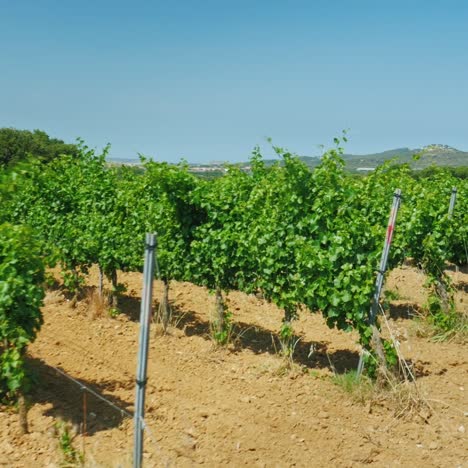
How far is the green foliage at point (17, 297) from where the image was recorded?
13.5ft

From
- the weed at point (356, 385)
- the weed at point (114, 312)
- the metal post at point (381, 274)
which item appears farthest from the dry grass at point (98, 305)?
the metal post at point (381, 274)

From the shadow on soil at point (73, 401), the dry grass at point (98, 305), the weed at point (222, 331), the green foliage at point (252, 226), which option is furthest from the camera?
the dry grass at point (98, 305)

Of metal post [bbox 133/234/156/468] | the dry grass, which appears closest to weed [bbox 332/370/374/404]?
metal post [bbox 133/234/156/468]

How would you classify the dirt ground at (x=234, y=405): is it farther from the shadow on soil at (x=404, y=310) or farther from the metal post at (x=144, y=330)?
the shadow on soil at (x=404, y=310)

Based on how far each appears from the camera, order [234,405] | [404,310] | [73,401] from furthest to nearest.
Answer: [404,310]
[234,405]
[73,401]

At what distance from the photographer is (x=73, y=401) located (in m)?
4.98

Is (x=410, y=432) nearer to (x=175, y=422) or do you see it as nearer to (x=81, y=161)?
(x=175, y=422)

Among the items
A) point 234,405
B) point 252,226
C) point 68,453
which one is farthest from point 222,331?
point 68,453

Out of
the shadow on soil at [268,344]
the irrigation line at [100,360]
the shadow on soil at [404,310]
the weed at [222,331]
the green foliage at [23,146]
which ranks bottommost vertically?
the irrigation line at [100,360]

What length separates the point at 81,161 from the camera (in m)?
9.83

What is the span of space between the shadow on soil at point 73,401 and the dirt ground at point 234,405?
0.02 metres

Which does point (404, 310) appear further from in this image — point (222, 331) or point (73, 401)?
point (73, 401)

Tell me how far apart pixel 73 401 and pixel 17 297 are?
4.27 ft

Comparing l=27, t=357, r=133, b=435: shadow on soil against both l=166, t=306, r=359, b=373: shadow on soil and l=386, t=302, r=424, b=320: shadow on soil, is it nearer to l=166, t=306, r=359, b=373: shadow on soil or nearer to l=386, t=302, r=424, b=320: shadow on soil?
l=166, t=306, r=359, b=373: shadow on soil
